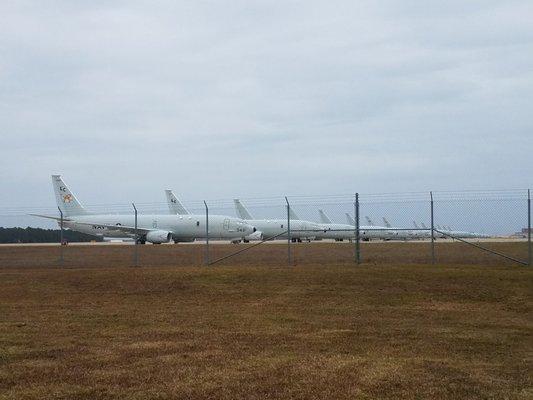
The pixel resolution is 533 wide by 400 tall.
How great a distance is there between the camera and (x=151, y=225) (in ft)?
180

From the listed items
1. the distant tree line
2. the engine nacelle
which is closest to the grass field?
the engine nacelle

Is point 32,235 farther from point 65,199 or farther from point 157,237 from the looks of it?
point 157,237

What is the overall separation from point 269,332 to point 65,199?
50.4m

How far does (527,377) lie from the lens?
24.1 feet

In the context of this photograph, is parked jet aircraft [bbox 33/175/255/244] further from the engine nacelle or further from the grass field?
the grass field

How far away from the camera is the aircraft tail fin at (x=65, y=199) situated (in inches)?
2255

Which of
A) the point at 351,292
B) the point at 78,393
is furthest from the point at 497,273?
the point at 78,393

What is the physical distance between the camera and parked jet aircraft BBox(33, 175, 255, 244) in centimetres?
5131

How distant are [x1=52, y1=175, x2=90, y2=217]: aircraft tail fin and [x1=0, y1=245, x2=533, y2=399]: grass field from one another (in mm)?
40410

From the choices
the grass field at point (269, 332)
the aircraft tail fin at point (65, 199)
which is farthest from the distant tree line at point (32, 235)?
the grass field at point (269, 332)

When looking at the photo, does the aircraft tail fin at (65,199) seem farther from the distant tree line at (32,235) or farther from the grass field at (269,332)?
the grass field at (269,332)

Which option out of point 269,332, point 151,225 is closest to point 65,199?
point 151,225

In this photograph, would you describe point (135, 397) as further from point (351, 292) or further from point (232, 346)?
point (351, 292)

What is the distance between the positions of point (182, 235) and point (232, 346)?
151ft
